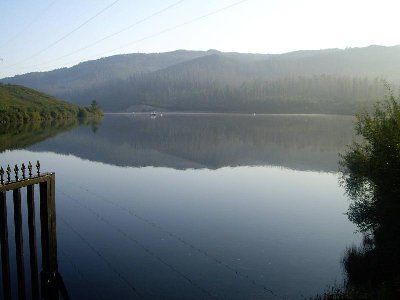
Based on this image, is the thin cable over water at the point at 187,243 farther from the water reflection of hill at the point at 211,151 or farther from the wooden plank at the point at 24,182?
the water reflection of hill at the point at 211,151

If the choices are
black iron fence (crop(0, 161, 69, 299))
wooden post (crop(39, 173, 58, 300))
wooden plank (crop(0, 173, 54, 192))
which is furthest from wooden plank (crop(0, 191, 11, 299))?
wooden post (crop(39, 173, 58, 300))

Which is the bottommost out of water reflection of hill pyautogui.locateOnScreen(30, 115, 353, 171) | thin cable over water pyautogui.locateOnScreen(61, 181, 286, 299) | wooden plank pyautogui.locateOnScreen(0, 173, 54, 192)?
thin cable over water pyautogui.locateOnScreen(61, 181, 286, 299)

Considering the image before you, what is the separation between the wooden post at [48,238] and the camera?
23.1 m

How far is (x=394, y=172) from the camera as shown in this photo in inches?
1029

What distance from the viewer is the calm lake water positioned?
24.7 meters

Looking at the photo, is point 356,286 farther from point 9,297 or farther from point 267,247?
point 9,297

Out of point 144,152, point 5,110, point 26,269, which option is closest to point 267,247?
point 26,269

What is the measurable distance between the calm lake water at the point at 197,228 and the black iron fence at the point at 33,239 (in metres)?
1.25

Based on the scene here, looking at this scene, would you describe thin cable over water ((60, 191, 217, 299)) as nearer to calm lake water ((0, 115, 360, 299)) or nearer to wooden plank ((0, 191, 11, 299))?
calm lake water ((0, 115, 360, 299))

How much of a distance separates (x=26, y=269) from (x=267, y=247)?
17571 millimetres

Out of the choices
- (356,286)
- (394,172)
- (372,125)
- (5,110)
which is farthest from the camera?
(5,110)

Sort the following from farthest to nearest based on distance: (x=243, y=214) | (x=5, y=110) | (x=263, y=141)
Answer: (x=5, y=110), (x=263, y=141), (x=243, y=214)

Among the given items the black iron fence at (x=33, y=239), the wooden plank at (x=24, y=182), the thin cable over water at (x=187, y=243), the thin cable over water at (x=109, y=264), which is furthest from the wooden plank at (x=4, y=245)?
the thin cable over water at (x=187, y=243)

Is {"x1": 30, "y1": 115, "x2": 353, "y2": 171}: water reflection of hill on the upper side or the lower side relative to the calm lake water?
upper
